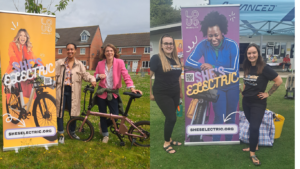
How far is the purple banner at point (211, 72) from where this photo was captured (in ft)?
9.97

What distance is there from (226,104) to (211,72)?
0.60m

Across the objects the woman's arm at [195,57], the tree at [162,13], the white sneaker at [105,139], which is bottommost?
the white sneaker at [105,139]

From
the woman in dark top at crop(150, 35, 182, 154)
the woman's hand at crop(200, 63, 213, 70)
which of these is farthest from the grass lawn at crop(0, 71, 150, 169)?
the woman's hand at crop(200, 63, 213, 70)

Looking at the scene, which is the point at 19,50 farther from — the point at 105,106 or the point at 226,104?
the point at 226,104

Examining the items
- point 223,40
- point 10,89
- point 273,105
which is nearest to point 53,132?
point 10,89

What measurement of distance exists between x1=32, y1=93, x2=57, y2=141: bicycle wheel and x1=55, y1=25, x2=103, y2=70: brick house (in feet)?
2.40

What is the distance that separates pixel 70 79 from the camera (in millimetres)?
3186

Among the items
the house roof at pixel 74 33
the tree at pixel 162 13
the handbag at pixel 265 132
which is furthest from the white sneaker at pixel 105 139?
the handbag at pixel 265 132

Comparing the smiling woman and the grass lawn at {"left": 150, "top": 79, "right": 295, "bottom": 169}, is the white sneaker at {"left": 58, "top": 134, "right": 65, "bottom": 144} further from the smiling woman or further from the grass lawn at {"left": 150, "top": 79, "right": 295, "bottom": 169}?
the smiling woman

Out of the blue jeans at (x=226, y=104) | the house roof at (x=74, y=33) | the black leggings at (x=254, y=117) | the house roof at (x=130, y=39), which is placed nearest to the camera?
the black leggings at (x=254, y=117)

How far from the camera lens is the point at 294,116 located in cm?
380

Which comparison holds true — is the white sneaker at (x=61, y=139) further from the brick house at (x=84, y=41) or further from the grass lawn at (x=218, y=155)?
the grass lawn at (x=218, y=155)

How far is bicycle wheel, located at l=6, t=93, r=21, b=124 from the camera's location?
3.00 meters

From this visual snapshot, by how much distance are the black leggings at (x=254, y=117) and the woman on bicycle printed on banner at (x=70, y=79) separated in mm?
2530
